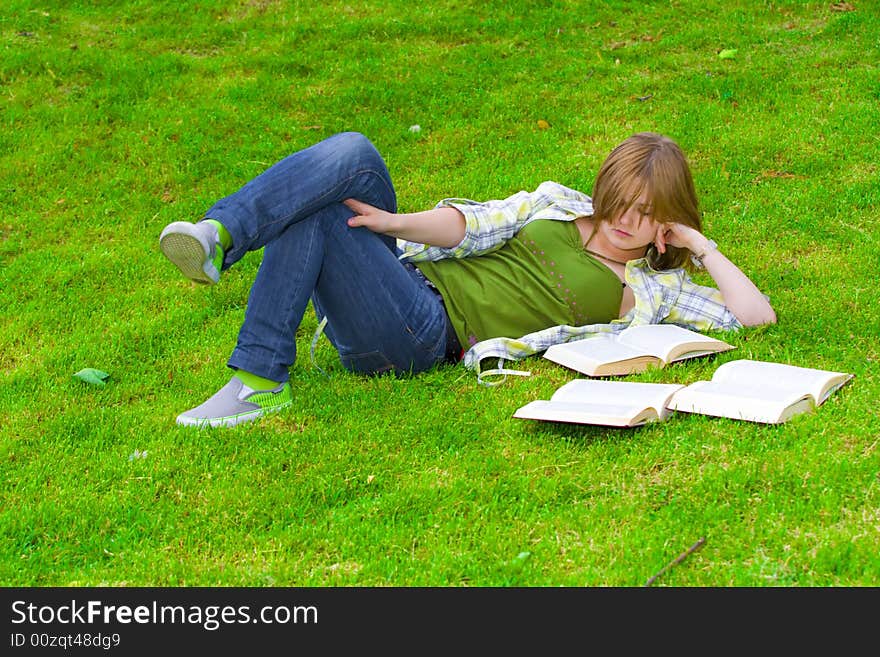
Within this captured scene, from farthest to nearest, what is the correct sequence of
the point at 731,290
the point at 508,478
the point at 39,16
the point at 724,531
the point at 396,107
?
the point at 39,16, the point at 396,107, the point at 731,290, the point at 508,478, the point at 724,531

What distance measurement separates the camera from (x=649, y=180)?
13.9ft

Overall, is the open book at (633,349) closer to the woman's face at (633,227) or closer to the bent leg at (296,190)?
the woman's face at (633,227)

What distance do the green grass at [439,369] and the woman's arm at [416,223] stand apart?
0.60 meters

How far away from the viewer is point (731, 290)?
4539 millimetres

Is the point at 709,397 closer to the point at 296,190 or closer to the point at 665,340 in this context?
the point at 665,340

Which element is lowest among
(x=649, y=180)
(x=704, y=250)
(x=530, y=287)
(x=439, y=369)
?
(x=439, y=369)

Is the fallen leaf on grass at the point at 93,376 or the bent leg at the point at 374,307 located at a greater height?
the bent leg at the point at 374,307

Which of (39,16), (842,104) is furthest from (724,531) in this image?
(39,16)

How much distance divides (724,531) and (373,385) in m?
1.76

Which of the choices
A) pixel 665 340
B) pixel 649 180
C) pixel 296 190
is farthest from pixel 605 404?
pixel 296 190

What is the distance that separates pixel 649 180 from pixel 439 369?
124cm

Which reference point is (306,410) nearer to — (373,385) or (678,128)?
(373,385)

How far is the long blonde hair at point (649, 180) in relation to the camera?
426 centimetres

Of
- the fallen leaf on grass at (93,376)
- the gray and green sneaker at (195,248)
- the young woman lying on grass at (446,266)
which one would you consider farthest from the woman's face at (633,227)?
the fallen leaf on grass at (93,376)
